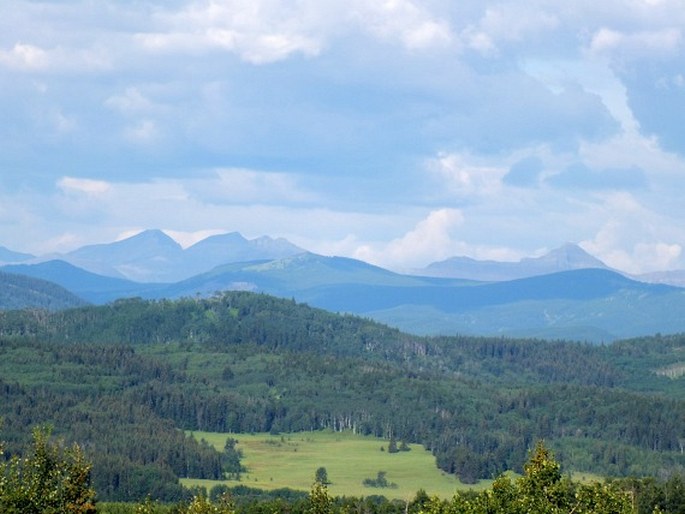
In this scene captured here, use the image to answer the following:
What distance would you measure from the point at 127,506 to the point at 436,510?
74.0m

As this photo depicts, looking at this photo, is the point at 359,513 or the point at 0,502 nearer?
the point at 0,502

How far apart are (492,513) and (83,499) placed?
133ft

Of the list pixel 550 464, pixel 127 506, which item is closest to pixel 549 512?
pixel 550 464

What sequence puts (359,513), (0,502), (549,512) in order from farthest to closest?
1. (359,513)
2. (549,512)
3. (0,502)

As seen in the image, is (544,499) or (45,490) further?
(544,499)

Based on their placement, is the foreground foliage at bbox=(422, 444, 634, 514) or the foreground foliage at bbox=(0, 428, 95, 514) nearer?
the foreground foliage at bbox=(0, 428, 95, 514)

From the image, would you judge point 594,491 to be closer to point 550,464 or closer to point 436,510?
point 550,464

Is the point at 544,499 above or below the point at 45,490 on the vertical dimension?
below

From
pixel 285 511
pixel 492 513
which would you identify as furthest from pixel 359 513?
pixel 492 513

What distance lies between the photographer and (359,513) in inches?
7323

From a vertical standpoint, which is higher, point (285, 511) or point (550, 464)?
point (550, 464)

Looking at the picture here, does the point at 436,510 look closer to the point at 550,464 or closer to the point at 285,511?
the point at 550,464

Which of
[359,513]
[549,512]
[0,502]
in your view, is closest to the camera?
[0,502]

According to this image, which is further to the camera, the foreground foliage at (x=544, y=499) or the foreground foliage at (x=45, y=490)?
the foreground foliage at (x=544, y=499)
